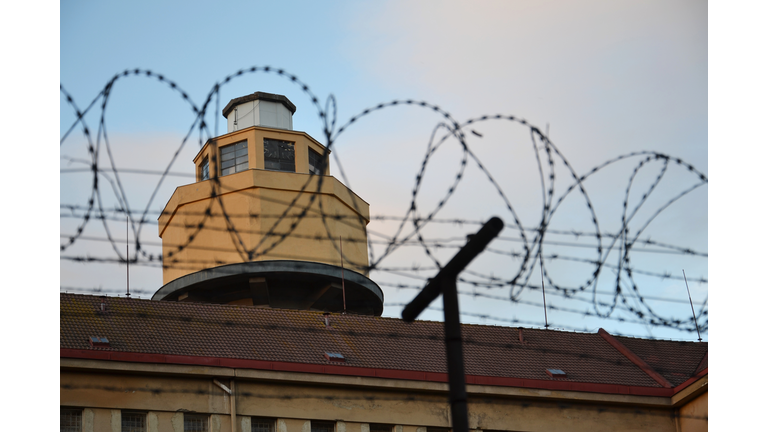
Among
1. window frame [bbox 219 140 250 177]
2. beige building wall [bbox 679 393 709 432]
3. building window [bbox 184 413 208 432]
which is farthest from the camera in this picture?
window frame [bbox 219 140 250 177]

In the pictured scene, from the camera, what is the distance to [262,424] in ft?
71.3

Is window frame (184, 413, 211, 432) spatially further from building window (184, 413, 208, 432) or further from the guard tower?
the guard tower

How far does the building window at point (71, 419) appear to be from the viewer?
65.5 ft

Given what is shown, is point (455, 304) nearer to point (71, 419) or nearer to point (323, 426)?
point (71, 419)

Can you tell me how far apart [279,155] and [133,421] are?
1317cm

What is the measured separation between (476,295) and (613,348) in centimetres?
1820

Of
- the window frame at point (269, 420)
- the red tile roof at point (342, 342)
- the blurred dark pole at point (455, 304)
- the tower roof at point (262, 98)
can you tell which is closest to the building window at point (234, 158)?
the tower roof at point (262, 98)

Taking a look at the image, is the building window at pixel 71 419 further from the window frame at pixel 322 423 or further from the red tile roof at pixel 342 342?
the window frame at pixel 322 423

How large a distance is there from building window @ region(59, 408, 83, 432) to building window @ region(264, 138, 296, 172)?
1304 centimetres

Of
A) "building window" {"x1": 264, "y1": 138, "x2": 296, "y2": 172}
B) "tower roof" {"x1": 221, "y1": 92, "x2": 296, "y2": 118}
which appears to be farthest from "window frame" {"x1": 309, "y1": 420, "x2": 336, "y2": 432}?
"tower roof" {"x1": 221, "y1": 92, "x2": 296, "y2": 118}

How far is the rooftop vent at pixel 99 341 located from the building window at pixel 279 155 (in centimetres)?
1115

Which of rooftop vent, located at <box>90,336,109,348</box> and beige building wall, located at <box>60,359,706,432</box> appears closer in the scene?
beige building wall, located at <box>60,359,706,432</box>

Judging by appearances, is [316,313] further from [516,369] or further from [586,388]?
[586,388]

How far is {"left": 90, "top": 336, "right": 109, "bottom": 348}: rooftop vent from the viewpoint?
21297 millimetres
